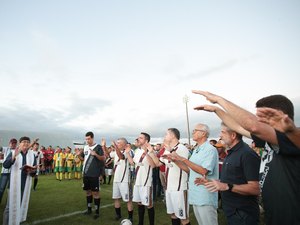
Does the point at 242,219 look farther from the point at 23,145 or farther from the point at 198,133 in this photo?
the point at 23,145

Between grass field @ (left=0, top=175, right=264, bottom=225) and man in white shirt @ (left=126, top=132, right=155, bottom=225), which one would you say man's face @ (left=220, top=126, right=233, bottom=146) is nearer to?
man in white shirt @ (left=126, top=132, right=155, bottom=225)

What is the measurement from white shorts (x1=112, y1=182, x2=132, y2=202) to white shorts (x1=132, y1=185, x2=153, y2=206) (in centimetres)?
56

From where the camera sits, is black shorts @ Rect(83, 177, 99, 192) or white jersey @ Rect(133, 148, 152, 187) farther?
black shorts @ Rect(83, 177, 99, 192)

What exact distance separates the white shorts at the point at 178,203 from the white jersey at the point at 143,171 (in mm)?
1340

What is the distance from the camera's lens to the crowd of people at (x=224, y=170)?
71.2 inches

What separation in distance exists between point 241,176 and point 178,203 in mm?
2252

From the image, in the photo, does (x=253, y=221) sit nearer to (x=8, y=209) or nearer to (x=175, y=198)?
(x=175, y=198)

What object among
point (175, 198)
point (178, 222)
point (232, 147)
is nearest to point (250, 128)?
point (232, 147)

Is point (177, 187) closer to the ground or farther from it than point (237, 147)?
closer to the ground

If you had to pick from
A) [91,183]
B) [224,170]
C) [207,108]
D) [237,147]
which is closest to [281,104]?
[207,108]

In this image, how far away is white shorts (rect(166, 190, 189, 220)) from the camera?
491 centimetres

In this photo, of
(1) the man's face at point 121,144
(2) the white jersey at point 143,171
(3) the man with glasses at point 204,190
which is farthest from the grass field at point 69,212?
(3) the man with glasses at point 204,190

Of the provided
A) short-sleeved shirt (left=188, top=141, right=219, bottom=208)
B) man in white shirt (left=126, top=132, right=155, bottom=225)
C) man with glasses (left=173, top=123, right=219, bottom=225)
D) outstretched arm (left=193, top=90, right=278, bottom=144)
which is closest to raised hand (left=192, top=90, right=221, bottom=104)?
outstretched arm (left=193, top=90, right=278, bottom=144)

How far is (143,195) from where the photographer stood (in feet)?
20.7
